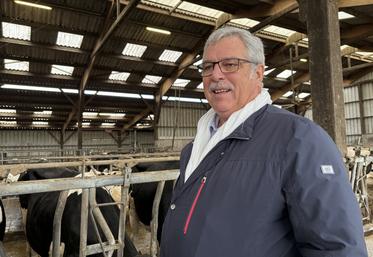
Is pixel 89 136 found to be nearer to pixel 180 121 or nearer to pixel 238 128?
pixel 180 121

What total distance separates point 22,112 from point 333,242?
873 inches

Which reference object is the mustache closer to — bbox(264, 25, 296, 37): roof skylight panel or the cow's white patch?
the cow's white patch

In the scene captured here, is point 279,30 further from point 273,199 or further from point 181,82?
point 273,199

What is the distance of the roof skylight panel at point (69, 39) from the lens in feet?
39.6

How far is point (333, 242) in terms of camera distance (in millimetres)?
1004

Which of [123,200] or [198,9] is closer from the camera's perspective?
[123,200]

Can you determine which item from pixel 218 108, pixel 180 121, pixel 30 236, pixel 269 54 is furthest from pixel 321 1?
pixel 180 121

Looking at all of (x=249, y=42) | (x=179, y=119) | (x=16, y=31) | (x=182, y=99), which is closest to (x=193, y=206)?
(x=249, y=42)

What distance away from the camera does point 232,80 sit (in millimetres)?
1396

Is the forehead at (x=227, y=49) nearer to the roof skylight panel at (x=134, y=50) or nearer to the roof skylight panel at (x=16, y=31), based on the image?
the roof skylight panel at (x=16, y=31)

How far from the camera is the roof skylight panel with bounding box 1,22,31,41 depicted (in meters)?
11.1

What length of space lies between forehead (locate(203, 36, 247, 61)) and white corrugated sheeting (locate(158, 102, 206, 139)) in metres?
18.3

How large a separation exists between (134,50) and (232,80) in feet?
42.7

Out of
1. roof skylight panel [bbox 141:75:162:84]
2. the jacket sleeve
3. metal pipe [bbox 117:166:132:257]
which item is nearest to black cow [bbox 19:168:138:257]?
metal pipe [bbox 117:166:132:257]
